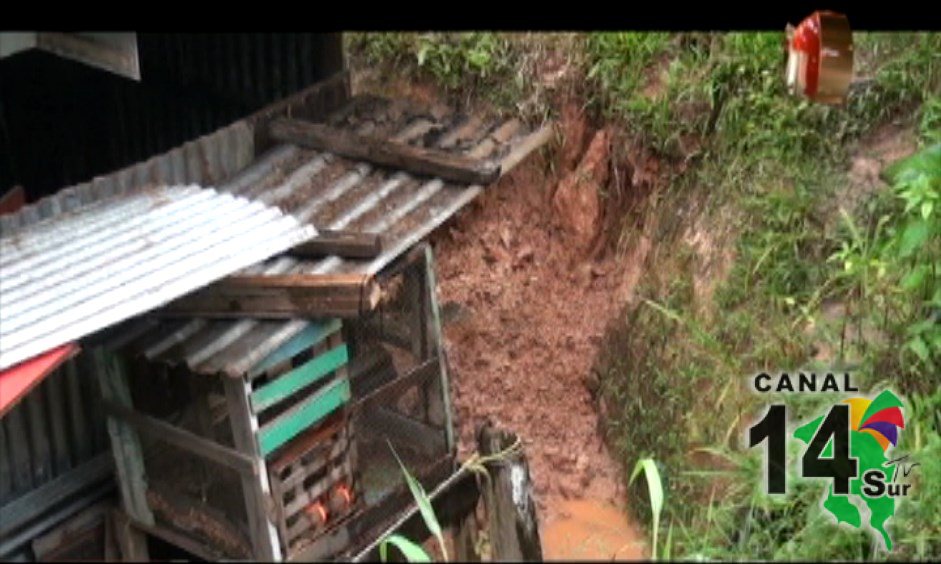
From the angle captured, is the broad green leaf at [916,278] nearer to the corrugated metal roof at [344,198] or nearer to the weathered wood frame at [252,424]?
the corrugated metal roof at [344,198]

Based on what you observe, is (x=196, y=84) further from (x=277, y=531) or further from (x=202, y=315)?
(x=277, y=531)

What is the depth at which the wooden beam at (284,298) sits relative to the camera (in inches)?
234

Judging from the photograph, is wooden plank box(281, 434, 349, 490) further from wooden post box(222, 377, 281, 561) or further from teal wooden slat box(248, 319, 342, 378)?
teal wooden slat box(248, 319, 342, 378)

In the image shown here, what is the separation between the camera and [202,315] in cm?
611

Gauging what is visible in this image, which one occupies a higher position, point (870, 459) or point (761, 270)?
point (761, 270)

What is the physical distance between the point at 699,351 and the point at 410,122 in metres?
2.41

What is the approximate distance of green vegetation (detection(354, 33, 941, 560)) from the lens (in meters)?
6.57

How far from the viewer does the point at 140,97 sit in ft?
28.7

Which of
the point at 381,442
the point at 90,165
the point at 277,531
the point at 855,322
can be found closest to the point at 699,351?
the point at 855,322

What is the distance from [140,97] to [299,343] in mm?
3394

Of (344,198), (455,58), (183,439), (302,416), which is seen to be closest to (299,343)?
(302,416)

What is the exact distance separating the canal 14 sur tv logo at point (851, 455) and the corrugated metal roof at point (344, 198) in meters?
2.20

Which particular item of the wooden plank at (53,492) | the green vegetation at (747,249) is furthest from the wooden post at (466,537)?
the wooden plank at (53,492)

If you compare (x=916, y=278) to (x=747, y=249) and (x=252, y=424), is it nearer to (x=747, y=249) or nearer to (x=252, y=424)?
(x=747, y=249)
